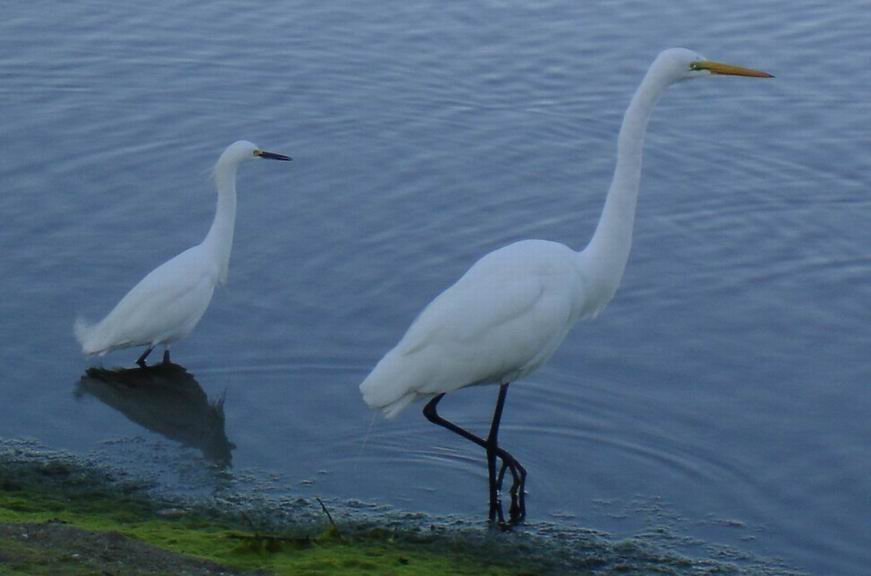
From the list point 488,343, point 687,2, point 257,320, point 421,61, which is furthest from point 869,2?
point 488,343

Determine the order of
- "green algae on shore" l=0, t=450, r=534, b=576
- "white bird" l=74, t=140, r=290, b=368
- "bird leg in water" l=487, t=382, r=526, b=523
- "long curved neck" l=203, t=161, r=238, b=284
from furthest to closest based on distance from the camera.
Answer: "long curved neck" l=203, t=161, r=238, b=284
"white bird" l=74, t=140, r=290, b=368
"bird leg in water" l=487, t=382, r=526, b=523
"green algae on shore" l=0, t=450, r=534, b=576

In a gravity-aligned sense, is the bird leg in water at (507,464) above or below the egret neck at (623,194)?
below

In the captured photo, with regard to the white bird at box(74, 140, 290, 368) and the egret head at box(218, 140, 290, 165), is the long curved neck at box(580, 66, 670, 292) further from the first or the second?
the egret head at box(218, 140, 290, 165)

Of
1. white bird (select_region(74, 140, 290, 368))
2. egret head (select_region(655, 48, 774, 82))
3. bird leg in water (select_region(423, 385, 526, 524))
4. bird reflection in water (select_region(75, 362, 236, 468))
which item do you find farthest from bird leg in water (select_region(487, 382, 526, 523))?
white bird (select_region(74, 140, 290, 368))

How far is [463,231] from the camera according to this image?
1055 cm

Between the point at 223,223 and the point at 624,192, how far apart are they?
3.48 m

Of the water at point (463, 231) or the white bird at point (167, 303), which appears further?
the white bird at point (167, 303)

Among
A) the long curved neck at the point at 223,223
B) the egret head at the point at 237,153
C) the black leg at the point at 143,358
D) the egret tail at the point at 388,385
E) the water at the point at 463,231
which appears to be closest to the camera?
the egret tail at the point at 388,385

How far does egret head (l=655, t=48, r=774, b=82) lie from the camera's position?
22.6 feet

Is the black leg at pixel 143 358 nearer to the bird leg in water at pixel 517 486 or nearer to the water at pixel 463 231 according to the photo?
the water at pixel 463 231

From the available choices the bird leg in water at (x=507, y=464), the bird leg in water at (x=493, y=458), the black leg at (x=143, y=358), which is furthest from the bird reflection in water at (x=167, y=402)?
the bird leg in water at (x=507, y=464)

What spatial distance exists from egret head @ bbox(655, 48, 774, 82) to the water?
2.00 metres

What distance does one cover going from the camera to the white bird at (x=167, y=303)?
882 centimetres

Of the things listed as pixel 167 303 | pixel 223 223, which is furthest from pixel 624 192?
pixel 223 223
